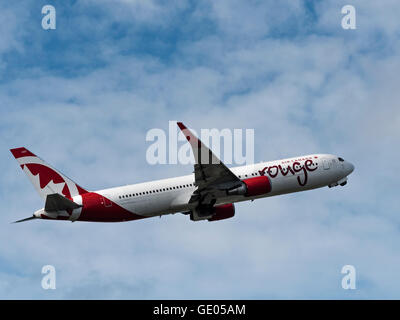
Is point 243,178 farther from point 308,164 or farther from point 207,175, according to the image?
point 308,164

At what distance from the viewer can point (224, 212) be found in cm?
6912

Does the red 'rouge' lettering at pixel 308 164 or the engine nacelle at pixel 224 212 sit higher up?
the red 'rouge' lettering at pixel 308 164

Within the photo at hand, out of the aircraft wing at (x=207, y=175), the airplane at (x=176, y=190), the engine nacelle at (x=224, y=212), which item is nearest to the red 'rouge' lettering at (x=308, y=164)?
the airplane at (x=176, y=190)

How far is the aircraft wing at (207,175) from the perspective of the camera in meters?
57.2

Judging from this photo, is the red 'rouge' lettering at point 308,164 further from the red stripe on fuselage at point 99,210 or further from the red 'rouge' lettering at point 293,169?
the red stripe on fuselage at point 99,210

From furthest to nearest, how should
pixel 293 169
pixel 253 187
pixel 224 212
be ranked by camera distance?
1. pixel 224 212
2. pixel 293 169
3. pixel 253 187

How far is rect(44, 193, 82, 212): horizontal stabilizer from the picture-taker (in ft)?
189

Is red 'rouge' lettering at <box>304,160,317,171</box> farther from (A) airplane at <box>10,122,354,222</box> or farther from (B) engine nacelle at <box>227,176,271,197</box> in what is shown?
(B) engine nacelle at <box>227,176,271,197</box>

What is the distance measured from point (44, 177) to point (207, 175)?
1518 cm

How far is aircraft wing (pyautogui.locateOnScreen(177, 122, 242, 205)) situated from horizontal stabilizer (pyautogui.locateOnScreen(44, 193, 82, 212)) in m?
11.5

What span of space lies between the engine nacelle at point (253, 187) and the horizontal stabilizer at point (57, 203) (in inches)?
582

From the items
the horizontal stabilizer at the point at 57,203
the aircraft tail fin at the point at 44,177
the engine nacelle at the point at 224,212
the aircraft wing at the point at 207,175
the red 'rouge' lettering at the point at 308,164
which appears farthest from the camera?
the engine nacelle at the point at 224,212

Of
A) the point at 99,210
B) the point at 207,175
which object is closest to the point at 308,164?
the point at 207,175
